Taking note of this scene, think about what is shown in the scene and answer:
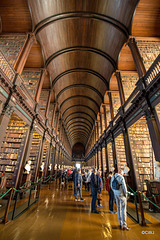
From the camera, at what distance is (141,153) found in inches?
251

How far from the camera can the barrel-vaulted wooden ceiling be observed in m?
6.08

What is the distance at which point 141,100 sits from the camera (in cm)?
513

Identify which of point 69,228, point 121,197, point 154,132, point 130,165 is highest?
point 154,132

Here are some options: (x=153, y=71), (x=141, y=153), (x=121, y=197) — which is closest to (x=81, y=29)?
(x=153, y=71)

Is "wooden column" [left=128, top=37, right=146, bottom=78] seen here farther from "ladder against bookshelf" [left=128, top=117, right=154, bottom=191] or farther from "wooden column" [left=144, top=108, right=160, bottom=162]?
"ladder against bookshelf" [left=128, top=117, right=154, bottom=191]

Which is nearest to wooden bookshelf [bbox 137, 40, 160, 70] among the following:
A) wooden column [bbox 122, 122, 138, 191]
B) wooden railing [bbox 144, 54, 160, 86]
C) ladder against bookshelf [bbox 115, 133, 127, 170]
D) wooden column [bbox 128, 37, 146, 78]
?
wooden column [bbox 128, 37, 146, 78]

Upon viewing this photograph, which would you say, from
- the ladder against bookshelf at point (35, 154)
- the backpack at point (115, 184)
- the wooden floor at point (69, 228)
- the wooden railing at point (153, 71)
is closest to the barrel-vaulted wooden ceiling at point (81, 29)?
the wooden railing at point (153, 71)

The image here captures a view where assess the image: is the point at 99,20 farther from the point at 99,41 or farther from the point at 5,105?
the point at 5,105

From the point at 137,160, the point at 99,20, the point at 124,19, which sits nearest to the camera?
the point at 137,160

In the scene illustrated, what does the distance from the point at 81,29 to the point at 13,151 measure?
29.9ft

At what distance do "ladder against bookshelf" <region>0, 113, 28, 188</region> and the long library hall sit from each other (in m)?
0.05

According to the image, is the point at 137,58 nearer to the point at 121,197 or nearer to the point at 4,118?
the point at 121,197

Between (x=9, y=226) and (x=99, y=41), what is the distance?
10741mm

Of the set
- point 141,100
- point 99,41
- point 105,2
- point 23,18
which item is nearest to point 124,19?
point 105,2
